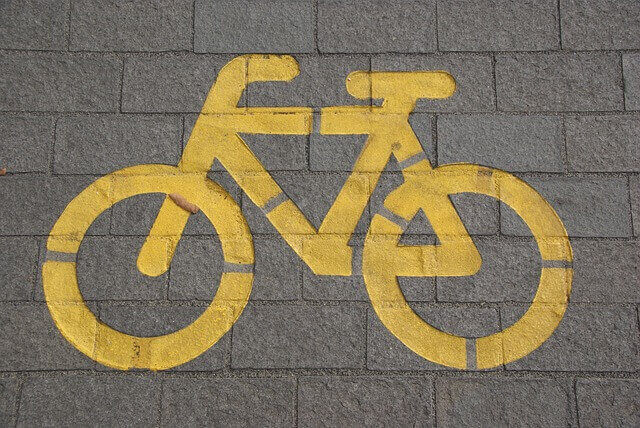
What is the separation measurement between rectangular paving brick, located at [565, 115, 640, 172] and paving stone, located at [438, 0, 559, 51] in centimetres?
49

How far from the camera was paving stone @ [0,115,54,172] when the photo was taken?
2795mm

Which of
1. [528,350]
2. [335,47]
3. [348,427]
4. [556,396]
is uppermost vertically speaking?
[335,47]

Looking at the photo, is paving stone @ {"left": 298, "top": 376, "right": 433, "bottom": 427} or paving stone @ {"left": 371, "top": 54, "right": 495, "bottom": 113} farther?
paving stone @ {"left": 371, "top": 54, "right": 495, "bottom": 113}

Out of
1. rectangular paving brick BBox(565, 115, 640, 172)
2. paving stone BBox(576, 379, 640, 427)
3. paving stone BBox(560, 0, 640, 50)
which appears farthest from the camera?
paving stone BBox(560, 0, 640, 50)

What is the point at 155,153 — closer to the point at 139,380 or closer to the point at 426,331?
the point at 139,380

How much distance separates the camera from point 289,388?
8.49 feet

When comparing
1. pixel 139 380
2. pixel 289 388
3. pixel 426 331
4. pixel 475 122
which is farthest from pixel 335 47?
pixel 139 380

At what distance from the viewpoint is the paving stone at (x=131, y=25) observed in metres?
2.93

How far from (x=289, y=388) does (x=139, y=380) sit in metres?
0.75

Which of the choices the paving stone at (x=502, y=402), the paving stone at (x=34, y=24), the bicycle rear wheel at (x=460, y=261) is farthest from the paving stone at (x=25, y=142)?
the paving stone at (x=502, y=402)

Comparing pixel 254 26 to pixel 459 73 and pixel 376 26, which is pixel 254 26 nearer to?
pixel 376 26

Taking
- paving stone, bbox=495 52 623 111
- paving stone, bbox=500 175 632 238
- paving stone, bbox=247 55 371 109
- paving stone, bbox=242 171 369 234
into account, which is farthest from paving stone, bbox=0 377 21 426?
paving stone, bbox=495 52 623 111

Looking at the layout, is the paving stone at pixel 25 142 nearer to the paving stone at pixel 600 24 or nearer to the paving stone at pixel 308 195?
the paving stone at pixel 308 195

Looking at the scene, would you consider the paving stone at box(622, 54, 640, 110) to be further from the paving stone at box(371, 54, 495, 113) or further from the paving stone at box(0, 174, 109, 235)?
the paving stone at box(0, 174, 109, 235)
